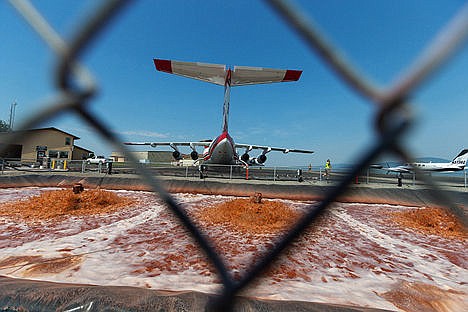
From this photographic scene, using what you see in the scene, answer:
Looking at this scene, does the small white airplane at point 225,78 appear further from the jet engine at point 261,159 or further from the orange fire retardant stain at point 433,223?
the orange fire retardant stain at point 433,223

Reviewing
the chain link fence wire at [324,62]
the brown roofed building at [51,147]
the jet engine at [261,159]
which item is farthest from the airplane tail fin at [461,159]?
the brown roofed building at [51,147]

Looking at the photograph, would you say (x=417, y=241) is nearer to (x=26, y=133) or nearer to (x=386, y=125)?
(x=386, y=125)

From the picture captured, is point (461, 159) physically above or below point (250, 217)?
above

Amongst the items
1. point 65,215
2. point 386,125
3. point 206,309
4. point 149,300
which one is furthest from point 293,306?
point 65,215

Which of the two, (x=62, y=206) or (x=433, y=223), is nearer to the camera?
(x=433, y=223)

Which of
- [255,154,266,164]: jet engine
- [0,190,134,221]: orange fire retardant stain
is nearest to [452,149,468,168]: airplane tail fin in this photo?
[255,154,266,164]: jet engine

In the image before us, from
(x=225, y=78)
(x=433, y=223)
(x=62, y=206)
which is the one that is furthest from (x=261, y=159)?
(x=62, y=206)

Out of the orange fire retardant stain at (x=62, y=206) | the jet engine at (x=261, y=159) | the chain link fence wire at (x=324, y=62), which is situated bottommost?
the orange fire retardant stain at (x=62, y=206)

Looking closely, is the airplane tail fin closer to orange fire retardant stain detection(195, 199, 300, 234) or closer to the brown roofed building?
orange fire retardant stain detection(195, 199, 300, 234)

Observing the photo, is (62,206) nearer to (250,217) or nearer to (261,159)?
(250,217)
